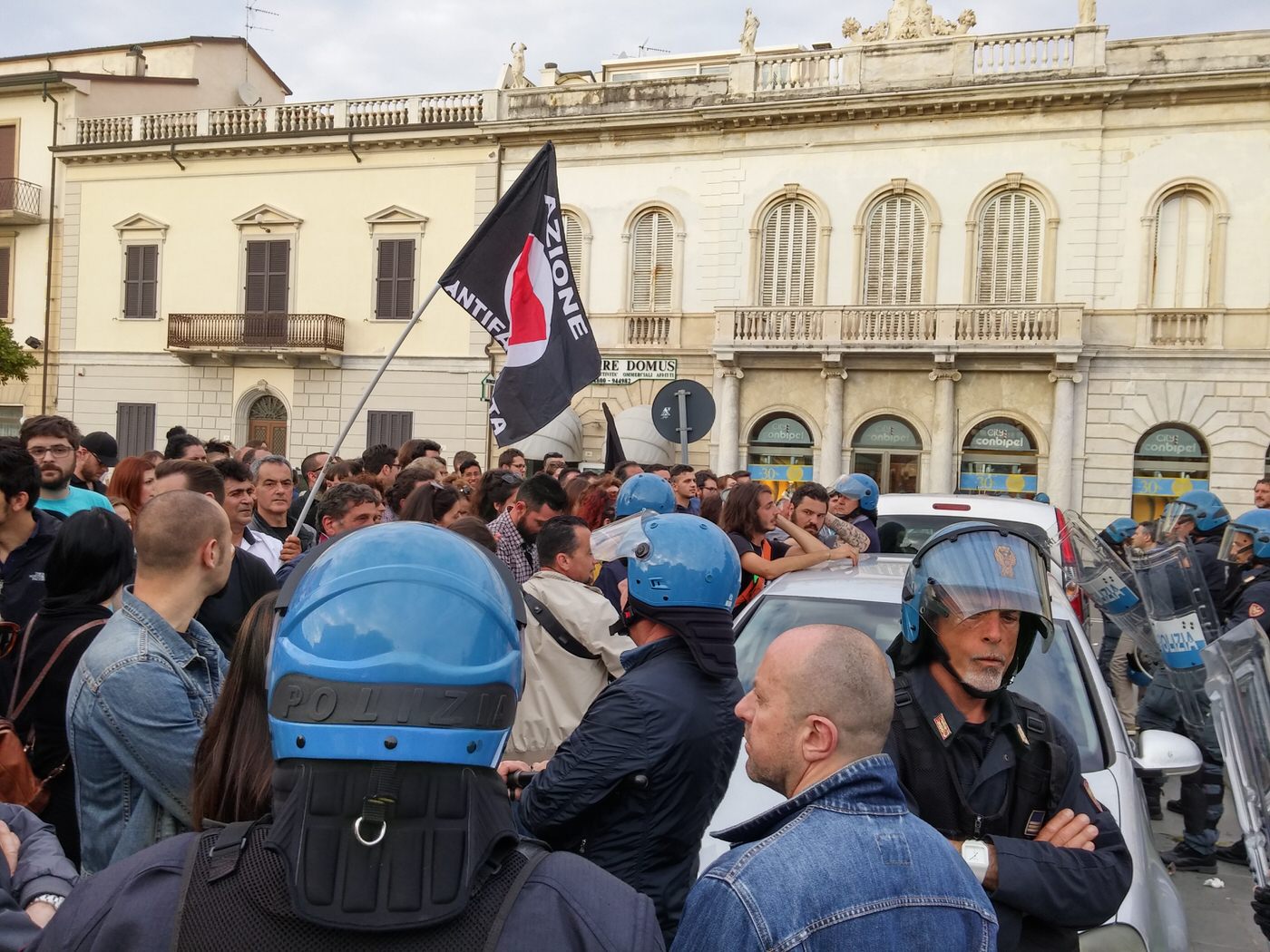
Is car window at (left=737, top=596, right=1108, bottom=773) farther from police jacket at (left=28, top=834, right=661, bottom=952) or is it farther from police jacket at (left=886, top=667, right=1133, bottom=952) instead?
police jacket at (left=28, top=834, right=661, bottom=952)

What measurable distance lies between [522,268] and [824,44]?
23289mm

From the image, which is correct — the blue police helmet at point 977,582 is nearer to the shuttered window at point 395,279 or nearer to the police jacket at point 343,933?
the police jacket at point 343,933

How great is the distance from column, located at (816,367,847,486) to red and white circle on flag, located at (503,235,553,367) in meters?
15.3

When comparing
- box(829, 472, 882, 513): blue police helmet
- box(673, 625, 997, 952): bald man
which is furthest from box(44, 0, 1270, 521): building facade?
box(673, 625, 997, 952): bald man

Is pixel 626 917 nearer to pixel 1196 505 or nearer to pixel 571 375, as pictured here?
pixel 571 375

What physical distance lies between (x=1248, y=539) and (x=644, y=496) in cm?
358

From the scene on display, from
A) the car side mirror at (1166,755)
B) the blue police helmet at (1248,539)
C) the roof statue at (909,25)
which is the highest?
the roof statue at (909,25)

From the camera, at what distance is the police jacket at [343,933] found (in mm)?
1168

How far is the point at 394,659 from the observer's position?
1.22 metres

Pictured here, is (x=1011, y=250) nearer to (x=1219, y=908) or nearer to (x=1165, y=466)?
(x=1165, y=466)

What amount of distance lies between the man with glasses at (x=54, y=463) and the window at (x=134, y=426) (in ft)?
75.0

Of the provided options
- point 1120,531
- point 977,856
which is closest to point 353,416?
point 977,856

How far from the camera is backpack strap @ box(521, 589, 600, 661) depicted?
3.69m

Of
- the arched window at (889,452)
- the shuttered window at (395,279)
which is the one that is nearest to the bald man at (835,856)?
the arched window at (889,452)
